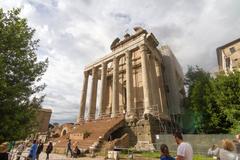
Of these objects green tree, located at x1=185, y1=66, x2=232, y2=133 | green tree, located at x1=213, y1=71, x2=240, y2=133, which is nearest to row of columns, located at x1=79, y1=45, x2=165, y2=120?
green tree, located at x1=185, y1=66, x2=232, y2=133

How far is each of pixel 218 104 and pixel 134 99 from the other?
1219 cm

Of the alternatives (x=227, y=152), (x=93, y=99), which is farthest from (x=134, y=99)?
(x=227, y=152)

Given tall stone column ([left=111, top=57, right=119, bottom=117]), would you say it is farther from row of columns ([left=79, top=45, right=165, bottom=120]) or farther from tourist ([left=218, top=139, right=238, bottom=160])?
tourist ([left=218, top=139, right=238, bottom=160])

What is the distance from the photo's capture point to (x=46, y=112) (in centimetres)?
6050

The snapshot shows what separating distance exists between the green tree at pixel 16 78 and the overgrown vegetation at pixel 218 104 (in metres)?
19.0

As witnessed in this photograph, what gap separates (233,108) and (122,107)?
17.7 m

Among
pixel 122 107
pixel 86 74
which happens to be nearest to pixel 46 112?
pixel 86 74

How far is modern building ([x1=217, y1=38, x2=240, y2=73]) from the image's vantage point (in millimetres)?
36978

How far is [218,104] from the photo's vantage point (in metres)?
24.1

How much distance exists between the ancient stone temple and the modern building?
9.68 m

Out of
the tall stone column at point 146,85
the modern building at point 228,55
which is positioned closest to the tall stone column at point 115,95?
the tall stone column at point 146,85

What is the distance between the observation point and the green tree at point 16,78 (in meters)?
8.70

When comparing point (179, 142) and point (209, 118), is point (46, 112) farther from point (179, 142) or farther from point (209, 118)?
point (179, 142)

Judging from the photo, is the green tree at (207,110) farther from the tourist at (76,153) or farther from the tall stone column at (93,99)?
the tourist at (76,153)
